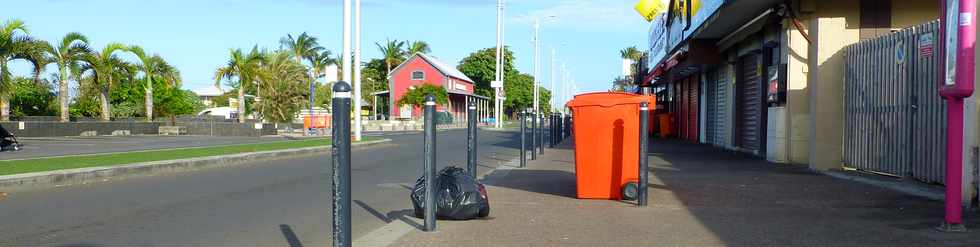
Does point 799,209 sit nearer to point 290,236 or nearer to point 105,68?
point 290,236

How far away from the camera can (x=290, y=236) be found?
7141mm

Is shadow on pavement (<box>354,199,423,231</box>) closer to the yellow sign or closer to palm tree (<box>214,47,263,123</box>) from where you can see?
the yellow sign

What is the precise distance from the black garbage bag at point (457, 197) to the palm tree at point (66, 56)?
1152 inches

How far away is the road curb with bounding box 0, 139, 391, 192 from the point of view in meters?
10.8

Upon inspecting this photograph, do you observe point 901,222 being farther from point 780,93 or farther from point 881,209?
point 780,93

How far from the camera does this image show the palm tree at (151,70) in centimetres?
3981

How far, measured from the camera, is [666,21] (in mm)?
27609

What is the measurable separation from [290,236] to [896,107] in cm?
772

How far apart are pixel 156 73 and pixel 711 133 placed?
28.5 metres

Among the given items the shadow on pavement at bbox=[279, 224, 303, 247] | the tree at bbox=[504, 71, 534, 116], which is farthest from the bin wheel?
the tree at bbox=[504, 71, 534, 116]

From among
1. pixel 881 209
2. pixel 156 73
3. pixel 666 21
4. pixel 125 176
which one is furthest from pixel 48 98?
pixel 881 209

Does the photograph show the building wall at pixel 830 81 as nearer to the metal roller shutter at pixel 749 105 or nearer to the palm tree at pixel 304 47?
the metal roller shutter at pixel 749 105

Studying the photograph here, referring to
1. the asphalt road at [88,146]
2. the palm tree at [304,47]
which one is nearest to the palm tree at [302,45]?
the palm tree at [304,47]

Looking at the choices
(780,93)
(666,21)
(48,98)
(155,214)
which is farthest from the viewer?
(48,98)
